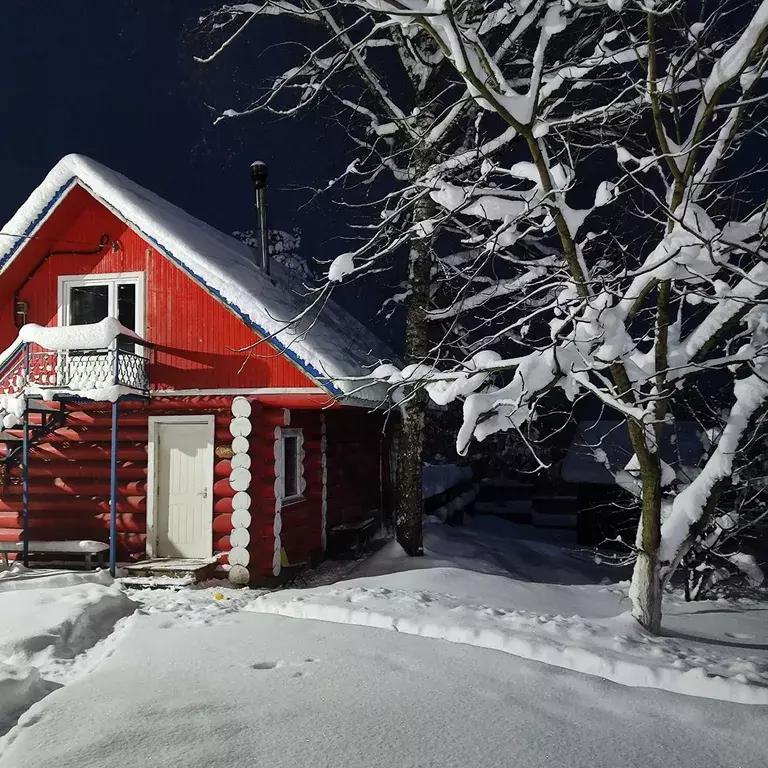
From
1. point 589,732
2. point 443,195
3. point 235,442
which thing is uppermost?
point 443,195

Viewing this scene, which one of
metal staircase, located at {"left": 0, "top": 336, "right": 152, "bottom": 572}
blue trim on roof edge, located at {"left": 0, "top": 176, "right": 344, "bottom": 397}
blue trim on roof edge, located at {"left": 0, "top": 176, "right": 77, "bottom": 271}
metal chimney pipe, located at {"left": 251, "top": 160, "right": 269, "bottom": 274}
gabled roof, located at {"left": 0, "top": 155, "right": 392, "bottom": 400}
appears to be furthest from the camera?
metal chimney pipe, located at {"left": 251, "top": 160, "right": 269, "bottom": 274}

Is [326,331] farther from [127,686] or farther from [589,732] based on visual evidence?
[589,732]

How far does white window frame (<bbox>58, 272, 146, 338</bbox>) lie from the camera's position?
10.8 m

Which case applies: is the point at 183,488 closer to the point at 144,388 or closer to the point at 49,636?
the point at 144,388

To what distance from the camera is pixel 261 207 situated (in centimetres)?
1312

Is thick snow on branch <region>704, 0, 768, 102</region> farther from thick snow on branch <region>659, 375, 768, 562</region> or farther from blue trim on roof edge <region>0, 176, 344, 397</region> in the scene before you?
blue trim on roof edge <region>0, 176, 344, 397</region>

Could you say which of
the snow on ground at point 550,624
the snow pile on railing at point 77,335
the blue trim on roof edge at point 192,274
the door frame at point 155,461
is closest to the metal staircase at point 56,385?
the snow pile on railing at point 77,335

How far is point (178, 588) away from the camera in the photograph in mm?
9438

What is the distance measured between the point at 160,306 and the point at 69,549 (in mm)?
4002

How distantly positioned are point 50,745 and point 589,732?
2.97 m

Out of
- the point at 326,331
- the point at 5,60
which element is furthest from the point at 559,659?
the point at 5,60

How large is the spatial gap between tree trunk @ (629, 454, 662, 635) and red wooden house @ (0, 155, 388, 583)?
13.9 ft

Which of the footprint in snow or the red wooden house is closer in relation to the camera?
the footprint in snow

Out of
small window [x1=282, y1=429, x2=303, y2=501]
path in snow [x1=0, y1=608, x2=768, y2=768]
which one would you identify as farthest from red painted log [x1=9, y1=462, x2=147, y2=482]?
path in snow [x1=0, y1=608, x2=768, y2=768]
